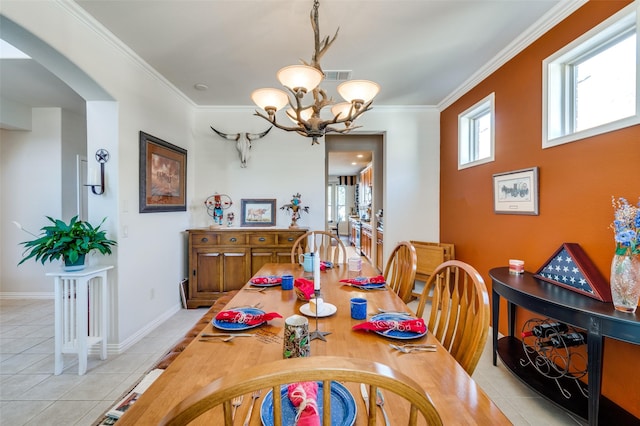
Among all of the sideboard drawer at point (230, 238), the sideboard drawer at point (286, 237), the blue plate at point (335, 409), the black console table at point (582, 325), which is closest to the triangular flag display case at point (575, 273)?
the black console table at point (582, 325)

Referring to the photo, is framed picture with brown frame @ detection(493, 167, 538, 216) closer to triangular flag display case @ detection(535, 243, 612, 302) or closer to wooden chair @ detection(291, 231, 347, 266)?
triangular flag display case @ detection(535, 243, 612, 302)

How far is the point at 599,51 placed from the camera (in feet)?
6.39

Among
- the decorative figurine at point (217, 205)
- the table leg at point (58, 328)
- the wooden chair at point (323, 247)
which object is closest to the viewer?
the table leg at point (58, 328)

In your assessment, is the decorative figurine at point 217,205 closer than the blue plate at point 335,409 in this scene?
No

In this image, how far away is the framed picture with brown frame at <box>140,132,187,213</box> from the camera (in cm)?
279

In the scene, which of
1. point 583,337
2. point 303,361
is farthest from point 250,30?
point 583,337

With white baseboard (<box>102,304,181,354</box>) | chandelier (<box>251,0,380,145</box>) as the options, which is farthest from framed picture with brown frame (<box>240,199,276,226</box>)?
chandelier (<box>251,0,380,145</box>)

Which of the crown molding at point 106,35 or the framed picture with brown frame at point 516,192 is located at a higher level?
the crown molding at point 106,35

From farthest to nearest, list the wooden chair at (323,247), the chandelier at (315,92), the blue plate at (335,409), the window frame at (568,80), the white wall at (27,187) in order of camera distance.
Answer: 1. the white wall at (27,187)
2. the wooden chair at (323,247)
3. the window frame at (568,80)
4. the chandelier at (315,92)
5. the blue plate at (335,409)

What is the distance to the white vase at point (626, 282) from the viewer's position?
1.42 meters

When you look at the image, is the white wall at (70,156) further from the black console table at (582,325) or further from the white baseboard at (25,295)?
the black console table at (582,325)

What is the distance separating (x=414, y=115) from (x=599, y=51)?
219cm

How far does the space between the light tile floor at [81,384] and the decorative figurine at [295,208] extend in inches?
71.7

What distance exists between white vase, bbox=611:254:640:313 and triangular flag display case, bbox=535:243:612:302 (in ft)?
0.57
